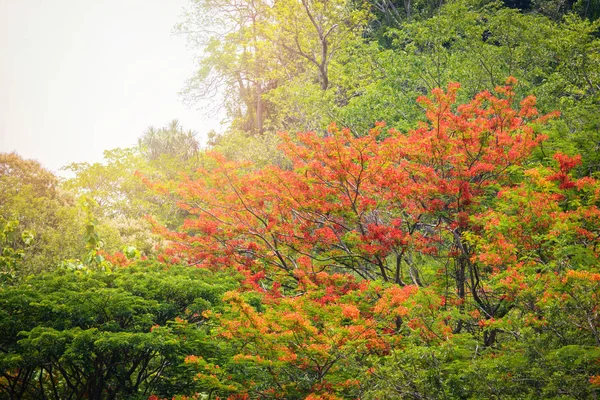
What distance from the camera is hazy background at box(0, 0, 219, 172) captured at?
2894 inches

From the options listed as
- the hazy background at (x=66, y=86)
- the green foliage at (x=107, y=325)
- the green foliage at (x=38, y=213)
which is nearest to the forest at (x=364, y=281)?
the green foliage at (x=107, y=325)

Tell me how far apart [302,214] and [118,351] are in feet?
13.0

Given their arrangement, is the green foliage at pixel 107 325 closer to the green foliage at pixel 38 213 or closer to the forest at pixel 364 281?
the forest at pixel 364 281

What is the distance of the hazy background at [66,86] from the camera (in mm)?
73500

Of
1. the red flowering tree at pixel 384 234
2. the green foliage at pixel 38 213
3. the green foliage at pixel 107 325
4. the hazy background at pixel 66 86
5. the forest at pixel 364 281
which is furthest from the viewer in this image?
the hazy background at pixel 66 86

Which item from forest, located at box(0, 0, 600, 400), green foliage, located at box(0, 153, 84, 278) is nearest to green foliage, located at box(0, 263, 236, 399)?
forest, located at box(0, 0, 600, 400)

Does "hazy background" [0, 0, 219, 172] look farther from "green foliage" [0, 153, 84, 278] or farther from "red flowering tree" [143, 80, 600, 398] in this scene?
"red flowering tree" [143, 80, 600, 398]

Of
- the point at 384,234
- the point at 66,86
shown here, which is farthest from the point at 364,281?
the point at 66,86

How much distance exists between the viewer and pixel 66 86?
253ft

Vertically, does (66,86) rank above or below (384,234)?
above

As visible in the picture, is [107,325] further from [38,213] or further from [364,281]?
[38,213]

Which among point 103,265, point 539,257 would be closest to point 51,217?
point 103,265

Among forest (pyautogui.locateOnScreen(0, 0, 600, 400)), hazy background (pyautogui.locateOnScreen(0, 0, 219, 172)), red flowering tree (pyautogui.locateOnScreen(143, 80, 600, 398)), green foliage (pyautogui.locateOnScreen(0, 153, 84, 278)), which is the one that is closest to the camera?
forest (pyautogui.locateOnScreen(0, 0, 600, 400))

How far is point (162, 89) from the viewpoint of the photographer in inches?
2899
